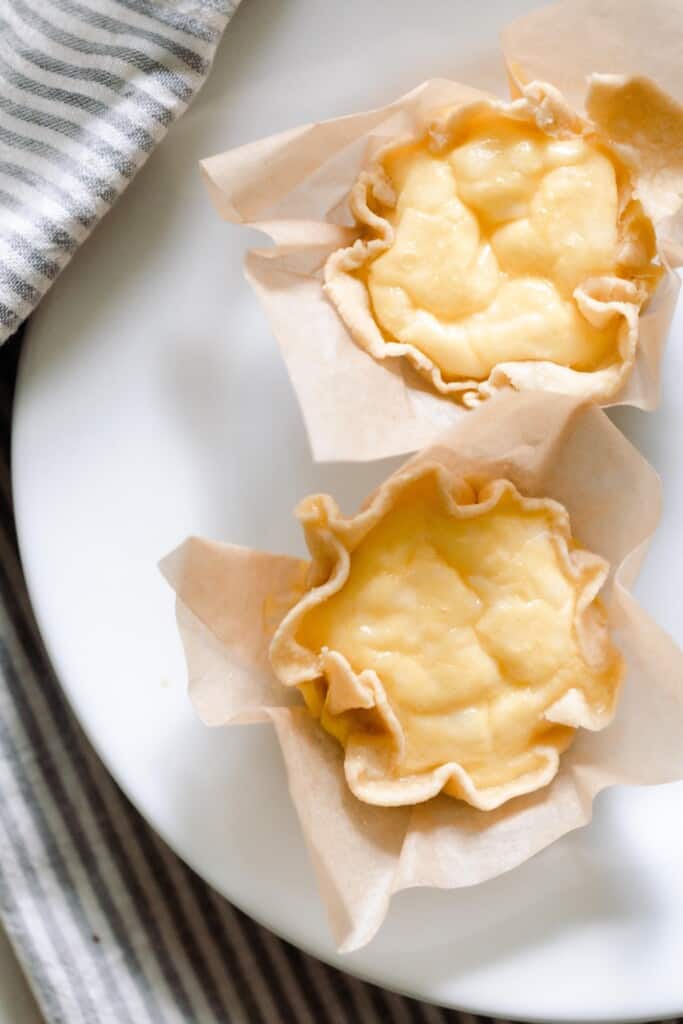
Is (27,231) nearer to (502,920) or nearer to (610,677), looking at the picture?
(610,677)

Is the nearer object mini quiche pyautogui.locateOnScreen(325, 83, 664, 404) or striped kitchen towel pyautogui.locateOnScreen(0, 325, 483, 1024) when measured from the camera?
mini quiche pyautogui.locateOnScreen(325, 83, 664, 404)

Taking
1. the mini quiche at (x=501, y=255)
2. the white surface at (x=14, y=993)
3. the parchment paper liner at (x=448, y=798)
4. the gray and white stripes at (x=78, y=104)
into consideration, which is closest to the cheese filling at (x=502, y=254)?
the mini quiche at (x=501, y=255)

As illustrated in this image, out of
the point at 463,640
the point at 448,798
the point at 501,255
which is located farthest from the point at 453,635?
the point at 501,255

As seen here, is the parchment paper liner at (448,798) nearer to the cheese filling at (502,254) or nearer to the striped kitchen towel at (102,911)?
the cheese filling at (502,254)

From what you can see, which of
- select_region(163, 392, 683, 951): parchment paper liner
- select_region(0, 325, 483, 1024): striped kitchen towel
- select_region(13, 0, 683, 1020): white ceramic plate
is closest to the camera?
select_region(163, 392, 683, 951): parchment paper liner

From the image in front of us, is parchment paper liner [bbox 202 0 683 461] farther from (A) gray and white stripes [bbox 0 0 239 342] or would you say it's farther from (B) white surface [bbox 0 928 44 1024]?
(B) white surface [bbox 0 928 44 1024]

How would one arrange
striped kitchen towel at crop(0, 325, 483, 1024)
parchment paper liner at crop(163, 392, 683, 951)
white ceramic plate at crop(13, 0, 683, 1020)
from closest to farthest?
1. parchment paper liner at crop(163, 392, 683, 951)
2. white ceramic plate at crop(13, 0, 683, 1020)
3. striped kitchen towel at crop(0, 325, 483, 1024)

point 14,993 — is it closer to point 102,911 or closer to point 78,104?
point 102,911

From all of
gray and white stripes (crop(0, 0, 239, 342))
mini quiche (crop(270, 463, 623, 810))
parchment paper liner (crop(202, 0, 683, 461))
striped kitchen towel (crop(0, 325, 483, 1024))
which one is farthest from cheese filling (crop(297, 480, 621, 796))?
gray and white stripes (crop(0, 0, 239, 342))
